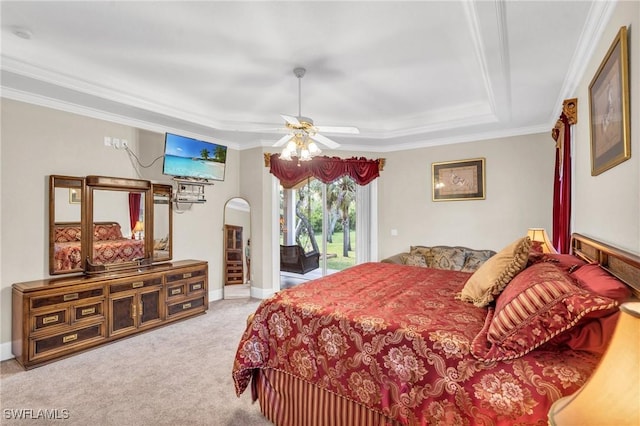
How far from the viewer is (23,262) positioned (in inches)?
116

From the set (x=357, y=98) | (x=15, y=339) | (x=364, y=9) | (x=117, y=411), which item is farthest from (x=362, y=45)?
(x=15, y=339)

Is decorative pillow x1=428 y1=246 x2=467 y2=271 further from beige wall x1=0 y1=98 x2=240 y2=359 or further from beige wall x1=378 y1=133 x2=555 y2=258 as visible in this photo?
beige wall x1=0 y1=98 x2=240 y2=359

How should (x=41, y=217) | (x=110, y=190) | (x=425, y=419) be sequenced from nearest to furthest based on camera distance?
(x=425, y=419) < (x=41, y=217) < (x=110, y=190)

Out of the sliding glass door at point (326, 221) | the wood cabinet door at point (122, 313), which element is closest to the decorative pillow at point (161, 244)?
the wood cabinet door at point (122, 313)

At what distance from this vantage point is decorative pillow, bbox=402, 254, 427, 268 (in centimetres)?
433

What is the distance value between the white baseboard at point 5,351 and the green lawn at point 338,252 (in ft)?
13.0

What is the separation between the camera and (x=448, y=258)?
169 inches

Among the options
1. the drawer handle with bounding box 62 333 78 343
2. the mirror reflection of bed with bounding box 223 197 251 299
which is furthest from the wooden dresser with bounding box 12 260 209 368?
the mirror reflection of bed with bounding box 223 197 251 299

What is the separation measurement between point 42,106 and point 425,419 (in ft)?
14.0

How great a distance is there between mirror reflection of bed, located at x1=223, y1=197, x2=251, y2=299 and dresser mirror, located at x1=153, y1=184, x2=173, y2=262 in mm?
989

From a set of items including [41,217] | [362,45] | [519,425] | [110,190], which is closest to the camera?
[519,425]

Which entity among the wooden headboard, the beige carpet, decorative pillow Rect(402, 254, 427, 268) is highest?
the wooden headboard

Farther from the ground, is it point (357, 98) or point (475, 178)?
point (357, 98)

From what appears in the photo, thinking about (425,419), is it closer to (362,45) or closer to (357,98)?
(362,45)
